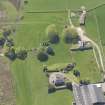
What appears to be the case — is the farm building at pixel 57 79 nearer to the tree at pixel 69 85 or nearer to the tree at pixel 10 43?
the tree at pixel 69 85

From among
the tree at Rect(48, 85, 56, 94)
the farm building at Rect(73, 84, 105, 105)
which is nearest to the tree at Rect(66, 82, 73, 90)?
the farm building at Rect(73, 84, 105, 105)

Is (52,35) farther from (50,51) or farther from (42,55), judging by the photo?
(42,55)

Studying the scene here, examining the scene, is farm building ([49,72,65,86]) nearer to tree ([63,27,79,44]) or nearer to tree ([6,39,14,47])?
tree ([63,27,79,44])

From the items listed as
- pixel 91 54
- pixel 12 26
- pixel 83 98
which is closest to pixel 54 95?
pixel 83 98

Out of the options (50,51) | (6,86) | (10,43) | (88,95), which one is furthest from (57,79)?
(10,43)

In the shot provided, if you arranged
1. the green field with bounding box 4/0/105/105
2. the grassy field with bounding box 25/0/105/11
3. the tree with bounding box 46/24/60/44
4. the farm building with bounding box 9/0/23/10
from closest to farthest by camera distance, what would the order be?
the green field with bounding box 4/0/105/105 < the tree with bounding box 46/24/60/44 < the grassy field with bounding box 25/0/105/11 < the farm building with bounding box 9/0/23/10

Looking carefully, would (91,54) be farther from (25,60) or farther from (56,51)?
(25,60)
